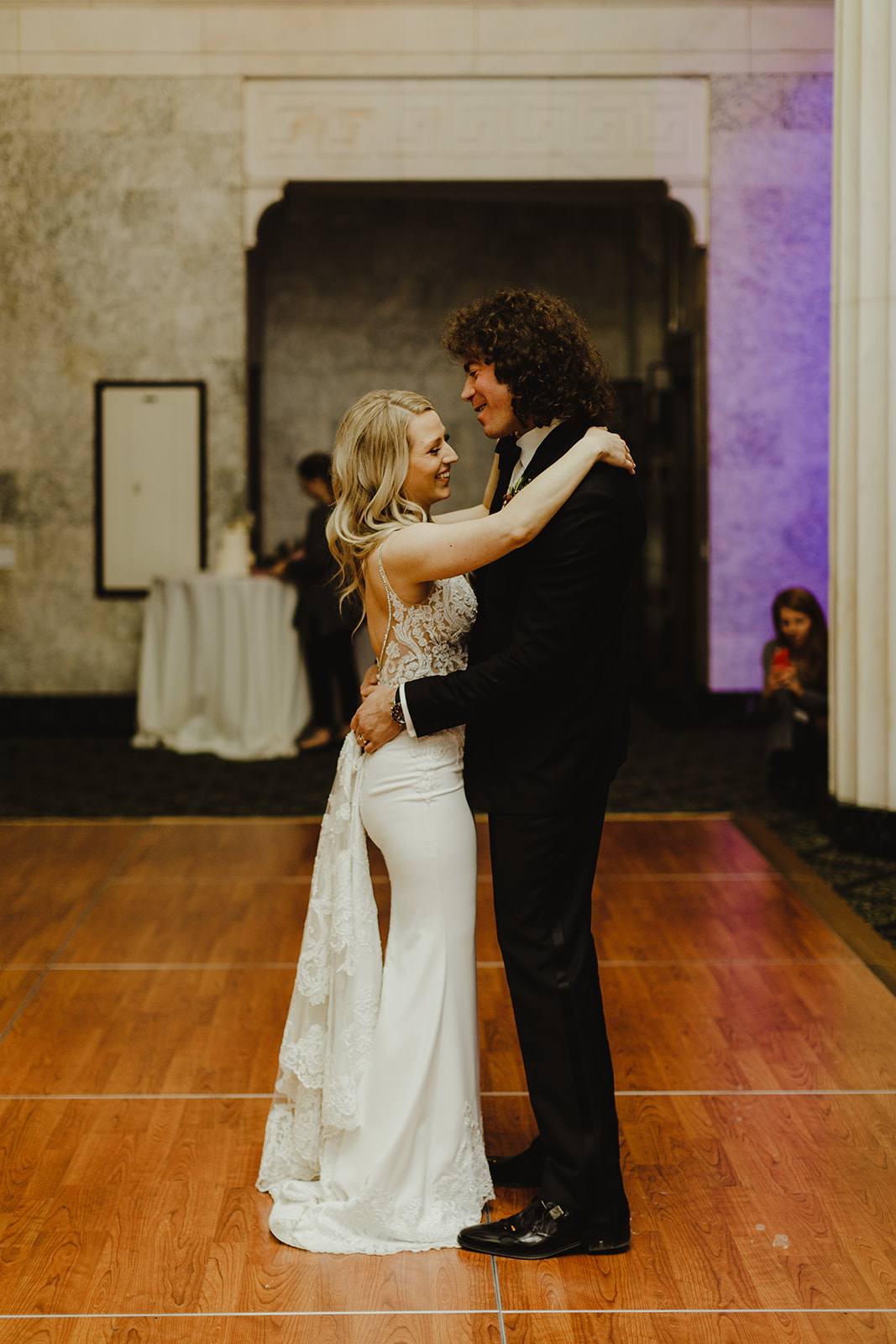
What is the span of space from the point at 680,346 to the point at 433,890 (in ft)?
26.4

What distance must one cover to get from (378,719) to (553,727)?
334mm

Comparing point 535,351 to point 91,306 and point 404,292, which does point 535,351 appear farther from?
point 404,292

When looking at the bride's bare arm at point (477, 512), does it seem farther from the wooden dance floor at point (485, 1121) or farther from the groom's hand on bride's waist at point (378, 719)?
the wooden dance floor at point (485, 1121)

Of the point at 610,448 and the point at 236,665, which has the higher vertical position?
the point at 610,448

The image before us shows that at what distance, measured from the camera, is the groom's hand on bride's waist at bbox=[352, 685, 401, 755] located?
2498 millimetres

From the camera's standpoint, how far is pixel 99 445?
29.8 feet

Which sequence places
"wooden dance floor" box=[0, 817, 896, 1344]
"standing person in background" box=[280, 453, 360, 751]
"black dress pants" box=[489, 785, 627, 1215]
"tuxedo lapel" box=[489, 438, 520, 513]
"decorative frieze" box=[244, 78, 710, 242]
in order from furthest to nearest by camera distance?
"decorative frieze" box=[244, 78, 710, 242] < "standing person in background" box=[280, 453, 360, 751] < "tuxedo lapel" box=[489, 438, 520, 513] < "black dress pants" box=[489, 785, 627, 1215] < "wooden dance floor" box=[0, 817, 896, 1344]

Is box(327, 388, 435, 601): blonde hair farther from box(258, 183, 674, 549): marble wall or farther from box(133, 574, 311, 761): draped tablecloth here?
box(258, 183, 674, 549): marble wall

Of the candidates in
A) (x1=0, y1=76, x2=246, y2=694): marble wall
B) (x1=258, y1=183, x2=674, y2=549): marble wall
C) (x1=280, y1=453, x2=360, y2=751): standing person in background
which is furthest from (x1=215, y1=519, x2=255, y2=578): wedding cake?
(x1=258, y1=183, x2=674, y2=549): marble wall

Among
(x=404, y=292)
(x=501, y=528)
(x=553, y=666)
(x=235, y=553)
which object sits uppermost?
(x=404, y=292)

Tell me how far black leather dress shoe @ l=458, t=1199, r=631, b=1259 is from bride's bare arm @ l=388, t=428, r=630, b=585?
47.0 inches

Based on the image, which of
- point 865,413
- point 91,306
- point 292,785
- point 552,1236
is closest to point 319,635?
point 292,785

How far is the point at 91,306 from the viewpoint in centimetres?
898

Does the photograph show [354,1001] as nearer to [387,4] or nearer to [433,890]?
[433,890]
